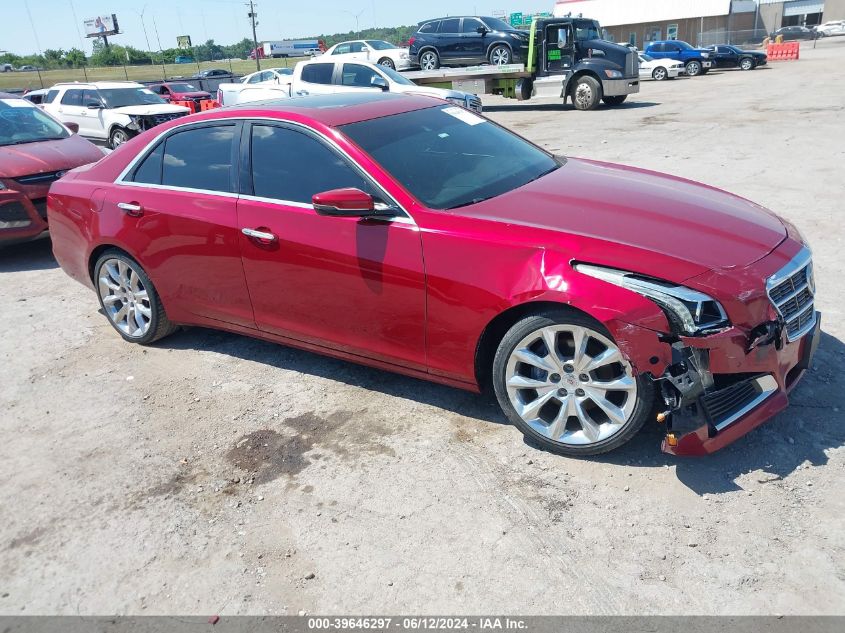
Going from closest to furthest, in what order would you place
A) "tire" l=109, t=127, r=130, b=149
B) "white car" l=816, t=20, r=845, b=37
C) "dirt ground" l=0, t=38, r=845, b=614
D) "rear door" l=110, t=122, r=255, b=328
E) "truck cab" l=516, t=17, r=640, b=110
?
"dirt ground" l=0, t=38, r=845, b=614, "rear door" l=110, t=122, r=255, b=328, "tire" l=109, t=127, r=130, b=149, "truck cab" l=516, t=17, r=640, b=110, "white car" l=816, t=20, r=845, b=37

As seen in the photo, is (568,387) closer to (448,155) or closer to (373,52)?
(448,155)

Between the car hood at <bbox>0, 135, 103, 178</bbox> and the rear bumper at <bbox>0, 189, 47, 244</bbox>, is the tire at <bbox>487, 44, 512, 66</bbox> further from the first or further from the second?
the rear bumper at <bbox>0, 189, 47, 244</bbox>

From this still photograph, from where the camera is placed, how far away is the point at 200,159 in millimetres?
4664

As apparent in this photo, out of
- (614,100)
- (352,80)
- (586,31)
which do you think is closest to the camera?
(352,80)

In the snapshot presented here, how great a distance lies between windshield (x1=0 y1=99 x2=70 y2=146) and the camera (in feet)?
28.3

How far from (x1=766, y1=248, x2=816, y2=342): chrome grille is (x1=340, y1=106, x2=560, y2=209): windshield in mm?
1499

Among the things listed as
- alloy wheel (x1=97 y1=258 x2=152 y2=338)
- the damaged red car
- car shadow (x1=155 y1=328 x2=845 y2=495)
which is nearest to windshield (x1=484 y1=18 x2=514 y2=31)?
the damaged red car

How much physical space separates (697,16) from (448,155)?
67088mm

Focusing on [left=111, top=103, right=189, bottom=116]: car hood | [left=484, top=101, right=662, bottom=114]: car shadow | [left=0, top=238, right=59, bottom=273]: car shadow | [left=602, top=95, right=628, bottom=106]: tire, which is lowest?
[left=484, top=101, right=662, bottom=114]: car shadow

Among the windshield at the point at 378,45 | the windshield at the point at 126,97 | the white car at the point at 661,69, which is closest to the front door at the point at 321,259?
the windshield at the point at 126,97

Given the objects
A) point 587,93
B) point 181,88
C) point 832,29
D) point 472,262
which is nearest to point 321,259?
point 472,262

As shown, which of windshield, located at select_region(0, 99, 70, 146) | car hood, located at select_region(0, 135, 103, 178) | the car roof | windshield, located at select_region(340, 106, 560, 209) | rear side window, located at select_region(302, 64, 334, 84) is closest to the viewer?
windshield, located at select_region(340, 106, 560, 209)

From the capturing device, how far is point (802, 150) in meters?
10.8

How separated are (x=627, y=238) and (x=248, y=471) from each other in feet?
7.32
